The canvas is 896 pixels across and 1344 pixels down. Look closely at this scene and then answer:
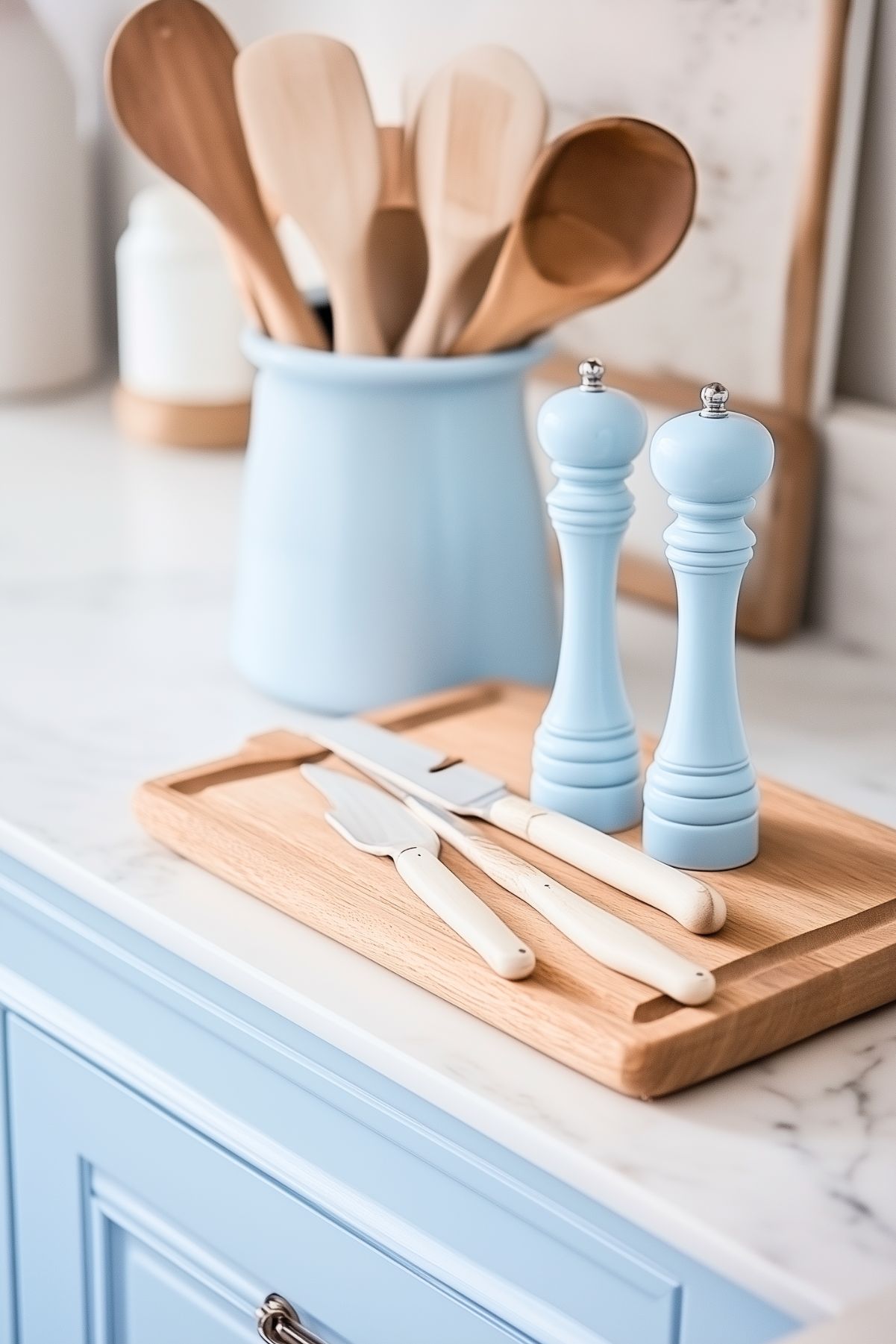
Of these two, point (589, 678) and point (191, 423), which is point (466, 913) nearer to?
point (589, 678)

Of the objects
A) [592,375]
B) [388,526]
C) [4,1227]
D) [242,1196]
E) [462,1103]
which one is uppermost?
[592,375]

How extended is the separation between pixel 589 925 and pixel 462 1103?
0.08m

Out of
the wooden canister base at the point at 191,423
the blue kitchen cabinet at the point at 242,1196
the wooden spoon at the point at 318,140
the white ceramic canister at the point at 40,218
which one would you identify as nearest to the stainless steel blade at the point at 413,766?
the blue kitchen cabinet at the point at 242,1196

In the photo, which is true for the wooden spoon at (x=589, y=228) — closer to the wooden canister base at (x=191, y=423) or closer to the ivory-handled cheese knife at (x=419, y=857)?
the ivory-handled cheese knife at (x=419, y=857)

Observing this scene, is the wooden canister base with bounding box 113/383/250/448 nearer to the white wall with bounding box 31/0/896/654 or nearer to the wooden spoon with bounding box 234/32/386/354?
the white wall with bounding box 31/0/896/654

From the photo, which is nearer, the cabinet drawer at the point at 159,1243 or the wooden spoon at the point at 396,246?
the cabinet drawer at the point at 159,1243

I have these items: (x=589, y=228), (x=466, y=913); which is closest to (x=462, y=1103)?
(x=466, y=913)

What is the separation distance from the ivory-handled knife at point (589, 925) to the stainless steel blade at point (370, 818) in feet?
0.04

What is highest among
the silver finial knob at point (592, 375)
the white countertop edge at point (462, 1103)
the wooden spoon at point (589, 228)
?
the wooden spoon at point (589, 228)

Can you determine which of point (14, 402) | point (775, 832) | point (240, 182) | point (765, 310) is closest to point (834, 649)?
point (765, 310)

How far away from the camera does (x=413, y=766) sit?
0.77 m

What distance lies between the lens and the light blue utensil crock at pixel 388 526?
881 millimetres

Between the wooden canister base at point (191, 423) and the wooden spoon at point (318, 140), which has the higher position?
the wooden spoon at point (318, 140)

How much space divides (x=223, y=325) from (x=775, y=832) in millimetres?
848
